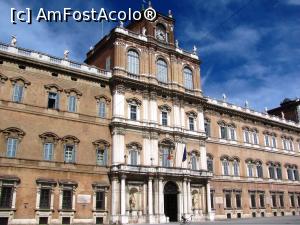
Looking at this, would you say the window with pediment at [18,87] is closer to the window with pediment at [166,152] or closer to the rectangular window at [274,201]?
the window with pediment at [166,152]

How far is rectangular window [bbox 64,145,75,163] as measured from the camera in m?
32.4

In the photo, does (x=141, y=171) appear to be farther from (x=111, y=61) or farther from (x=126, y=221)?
(x=111, y=61)

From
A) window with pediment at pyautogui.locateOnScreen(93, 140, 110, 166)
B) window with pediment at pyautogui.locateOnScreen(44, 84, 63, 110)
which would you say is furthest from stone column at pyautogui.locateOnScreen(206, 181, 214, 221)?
window with pediment at pyautogui.locateOnScreen(44, 84, 63, 110)

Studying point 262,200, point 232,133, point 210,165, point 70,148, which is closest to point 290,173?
point 262,200

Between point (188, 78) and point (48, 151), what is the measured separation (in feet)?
66.2

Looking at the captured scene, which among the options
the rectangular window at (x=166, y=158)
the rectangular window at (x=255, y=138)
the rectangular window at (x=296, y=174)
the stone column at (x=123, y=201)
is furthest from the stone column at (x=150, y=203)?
the rectangular window at (x=296, y=174)

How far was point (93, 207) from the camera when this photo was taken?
32562 millimetres

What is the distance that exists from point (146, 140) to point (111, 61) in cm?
961

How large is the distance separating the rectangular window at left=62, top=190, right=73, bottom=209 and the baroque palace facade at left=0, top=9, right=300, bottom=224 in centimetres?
9

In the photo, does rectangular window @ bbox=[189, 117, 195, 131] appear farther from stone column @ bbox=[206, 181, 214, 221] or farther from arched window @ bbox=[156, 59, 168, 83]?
stone column @ bbox=[206, 181, 214, 221]

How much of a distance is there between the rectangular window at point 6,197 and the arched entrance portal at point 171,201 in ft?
51.0

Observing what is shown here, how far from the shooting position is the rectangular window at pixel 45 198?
1180 inches

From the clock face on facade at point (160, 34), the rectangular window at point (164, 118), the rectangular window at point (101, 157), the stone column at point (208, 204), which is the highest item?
the clock face on facade at point (160, 34)

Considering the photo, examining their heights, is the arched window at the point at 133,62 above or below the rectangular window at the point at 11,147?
above
